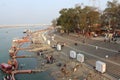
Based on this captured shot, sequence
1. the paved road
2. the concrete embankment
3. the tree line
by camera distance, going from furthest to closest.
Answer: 1. the tree line
2. the paved road
3. the concrete embankment

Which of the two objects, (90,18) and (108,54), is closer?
(108,54)

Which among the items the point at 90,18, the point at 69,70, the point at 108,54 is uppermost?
the point at 90,18

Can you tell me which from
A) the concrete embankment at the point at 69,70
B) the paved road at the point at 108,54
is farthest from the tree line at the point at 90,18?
the concrete embankment at the point at 69,70

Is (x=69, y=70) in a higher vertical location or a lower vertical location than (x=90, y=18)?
lower

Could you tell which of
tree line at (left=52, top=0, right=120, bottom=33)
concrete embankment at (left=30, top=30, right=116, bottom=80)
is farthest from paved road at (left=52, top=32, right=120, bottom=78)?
tree line at (left=52, top=0, right=120, bottom=33)

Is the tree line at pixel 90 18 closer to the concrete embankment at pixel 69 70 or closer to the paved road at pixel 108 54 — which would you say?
the paved road at pixel 108 54

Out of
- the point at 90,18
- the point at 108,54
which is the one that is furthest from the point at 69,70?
the point at 90,18

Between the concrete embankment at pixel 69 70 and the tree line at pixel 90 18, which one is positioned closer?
the concrete embankment at pixel 69 70

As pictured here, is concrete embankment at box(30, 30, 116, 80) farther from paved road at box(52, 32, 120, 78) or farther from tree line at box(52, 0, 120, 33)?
tree line at box(52, 0, 120, 33)

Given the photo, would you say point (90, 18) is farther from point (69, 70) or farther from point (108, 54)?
point (69, 70)

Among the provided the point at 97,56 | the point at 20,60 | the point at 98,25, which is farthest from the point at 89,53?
the point at 98,25

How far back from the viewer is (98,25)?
103 meters

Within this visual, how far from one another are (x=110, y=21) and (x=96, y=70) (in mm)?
49550

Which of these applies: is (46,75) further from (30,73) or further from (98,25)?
(98,25)
